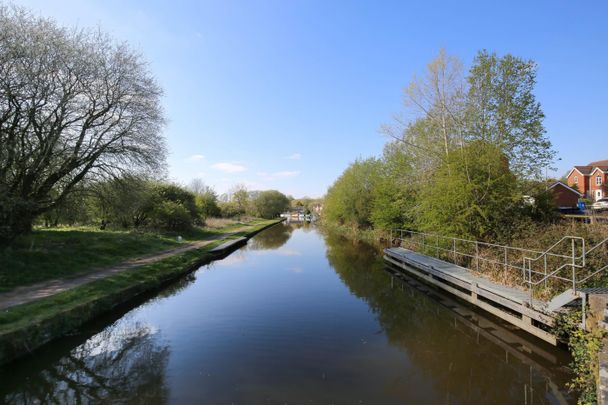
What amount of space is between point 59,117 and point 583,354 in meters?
16.3

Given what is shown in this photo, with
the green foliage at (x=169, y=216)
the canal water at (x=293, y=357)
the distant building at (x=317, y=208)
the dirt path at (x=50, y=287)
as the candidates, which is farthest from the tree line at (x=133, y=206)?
the distant building at (x=317, y=208)

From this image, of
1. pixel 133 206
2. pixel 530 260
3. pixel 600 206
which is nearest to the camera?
pixel 530 260

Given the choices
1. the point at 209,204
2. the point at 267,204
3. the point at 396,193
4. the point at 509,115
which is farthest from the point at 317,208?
the point at 509,115

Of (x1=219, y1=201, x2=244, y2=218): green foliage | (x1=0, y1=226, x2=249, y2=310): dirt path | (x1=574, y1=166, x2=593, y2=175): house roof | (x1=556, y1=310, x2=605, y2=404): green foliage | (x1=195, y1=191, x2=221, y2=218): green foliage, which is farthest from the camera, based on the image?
(x1=219, y1=201, x2=244, y2=218): green foliage

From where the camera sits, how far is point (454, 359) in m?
6.47

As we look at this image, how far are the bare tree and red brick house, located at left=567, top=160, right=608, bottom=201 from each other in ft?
177

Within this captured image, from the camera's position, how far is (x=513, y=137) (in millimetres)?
15719

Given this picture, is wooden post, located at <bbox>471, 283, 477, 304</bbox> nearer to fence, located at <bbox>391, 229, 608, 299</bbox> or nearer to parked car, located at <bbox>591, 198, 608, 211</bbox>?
fence, located at <bbox>391, 229, 608, 299</bbox>

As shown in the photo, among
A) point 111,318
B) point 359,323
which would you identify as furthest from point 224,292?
point 359,323

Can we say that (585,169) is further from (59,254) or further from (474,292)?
(59,254)

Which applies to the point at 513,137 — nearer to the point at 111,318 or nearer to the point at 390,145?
the point at 390,145

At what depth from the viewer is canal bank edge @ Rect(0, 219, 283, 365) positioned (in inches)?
249

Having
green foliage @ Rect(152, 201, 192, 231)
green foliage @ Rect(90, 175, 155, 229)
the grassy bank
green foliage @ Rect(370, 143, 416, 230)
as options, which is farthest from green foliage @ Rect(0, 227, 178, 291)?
green foliage @ Rect(370, 143, 416, 230)

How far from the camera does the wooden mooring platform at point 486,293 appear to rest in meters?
A: 7.04
